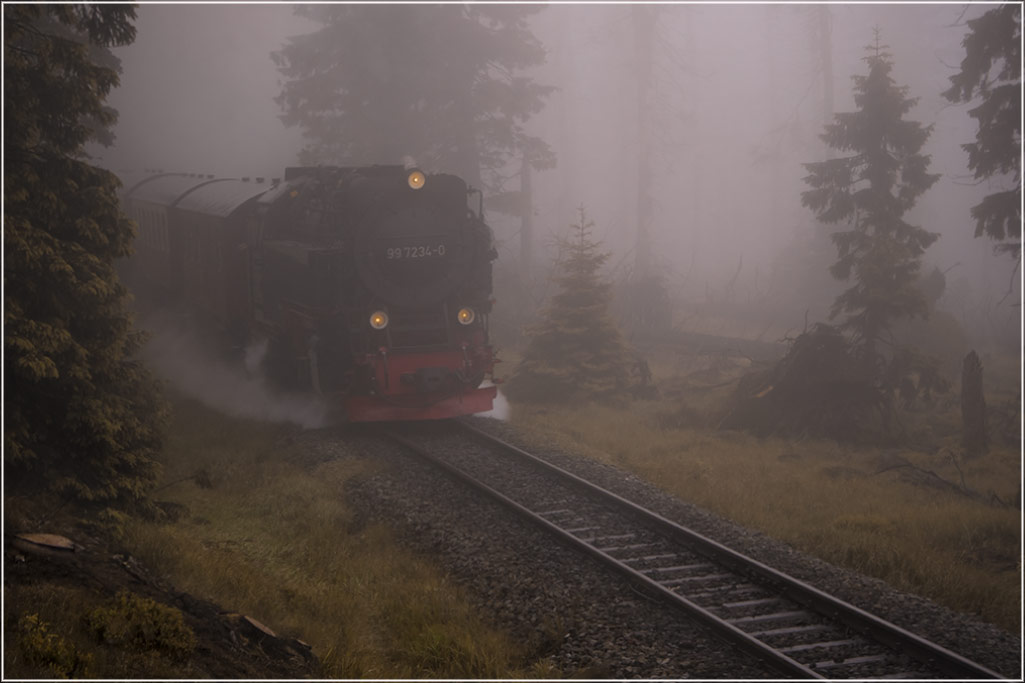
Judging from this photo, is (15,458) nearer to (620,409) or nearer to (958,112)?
(620,409)

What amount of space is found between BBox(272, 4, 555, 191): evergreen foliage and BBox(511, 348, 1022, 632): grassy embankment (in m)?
12.4

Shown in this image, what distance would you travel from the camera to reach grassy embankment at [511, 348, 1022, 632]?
378 inches

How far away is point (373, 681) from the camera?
6496 millimetres

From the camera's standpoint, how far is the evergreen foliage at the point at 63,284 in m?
8.08

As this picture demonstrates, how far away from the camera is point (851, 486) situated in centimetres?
1305

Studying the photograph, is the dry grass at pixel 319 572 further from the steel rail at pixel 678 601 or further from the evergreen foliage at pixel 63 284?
the steel rail at pixel 678 601

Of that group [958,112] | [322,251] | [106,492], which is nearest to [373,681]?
[106,492]

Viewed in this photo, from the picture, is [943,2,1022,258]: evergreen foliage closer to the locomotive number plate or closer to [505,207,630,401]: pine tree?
[505,207,630,401]: pine tree

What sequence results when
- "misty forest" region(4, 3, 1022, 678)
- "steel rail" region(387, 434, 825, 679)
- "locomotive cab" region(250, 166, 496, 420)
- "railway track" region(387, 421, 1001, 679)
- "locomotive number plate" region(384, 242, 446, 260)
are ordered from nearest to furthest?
"steel rail" region(387, 434, 825, 679) < "railway track" region(387, 421, 1001, 679) < "misty forest" region(4, 3, 1022, 678) < "locomotive cab" region(250, 166, 496, 420) < "locomotive number plate" region(384, 242, 446, 260)

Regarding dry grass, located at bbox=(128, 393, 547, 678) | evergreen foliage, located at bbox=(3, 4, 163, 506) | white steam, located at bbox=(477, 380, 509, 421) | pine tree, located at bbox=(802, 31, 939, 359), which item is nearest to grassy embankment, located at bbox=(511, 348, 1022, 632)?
white steam, located at bbox=(477, 380, 509, 421)

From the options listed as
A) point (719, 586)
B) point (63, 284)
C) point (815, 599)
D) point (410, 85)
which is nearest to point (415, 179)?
point (63, 284)

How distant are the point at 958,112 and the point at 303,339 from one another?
6954 centimetres

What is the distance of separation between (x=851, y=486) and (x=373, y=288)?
27.2 ft

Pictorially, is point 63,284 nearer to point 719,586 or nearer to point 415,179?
point 415,179
